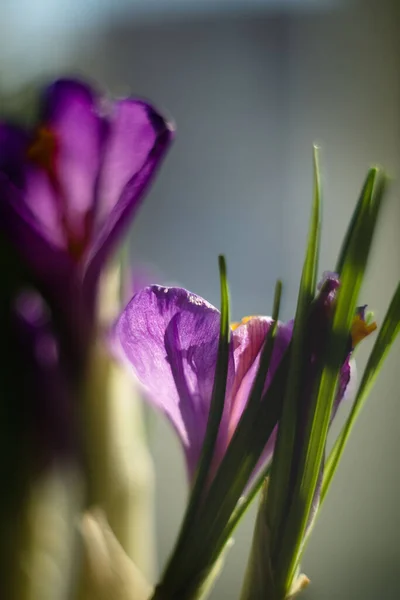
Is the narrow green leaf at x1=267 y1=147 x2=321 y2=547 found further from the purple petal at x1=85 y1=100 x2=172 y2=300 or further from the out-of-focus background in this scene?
the out-of-focus background

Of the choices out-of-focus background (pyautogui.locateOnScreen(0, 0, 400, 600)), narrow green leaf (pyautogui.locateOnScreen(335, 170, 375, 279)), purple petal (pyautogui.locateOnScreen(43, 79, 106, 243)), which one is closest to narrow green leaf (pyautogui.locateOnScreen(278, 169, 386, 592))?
narrow green leaf (pyautogui.locateOnScreen(335, 170, 375, 279))

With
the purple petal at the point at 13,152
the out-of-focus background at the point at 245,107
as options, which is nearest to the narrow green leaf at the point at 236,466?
the purple petal at the point at 13,152

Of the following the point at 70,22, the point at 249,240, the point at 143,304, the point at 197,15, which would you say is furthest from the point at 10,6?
the point at 143,304

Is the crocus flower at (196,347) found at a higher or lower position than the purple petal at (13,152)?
lower

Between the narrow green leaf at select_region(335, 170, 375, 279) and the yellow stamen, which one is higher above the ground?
the narrow green leaf at select_region(335, 170, 375, 279)

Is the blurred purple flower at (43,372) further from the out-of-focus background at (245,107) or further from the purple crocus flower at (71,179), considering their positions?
the out-of-focus background at (245,107)

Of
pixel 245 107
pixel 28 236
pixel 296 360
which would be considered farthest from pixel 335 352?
pixel 245 107

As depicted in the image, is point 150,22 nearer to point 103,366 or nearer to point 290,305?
point 290,305
